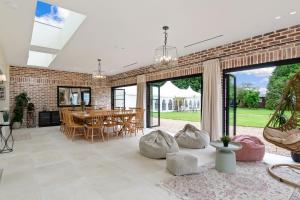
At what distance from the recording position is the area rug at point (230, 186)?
2.22 m

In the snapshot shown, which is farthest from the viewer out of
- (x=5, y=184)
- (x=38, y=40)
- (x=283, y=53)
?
(x=38, y=40)

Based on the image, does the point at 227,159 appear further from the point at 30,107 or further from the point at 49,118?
the point at 30,107

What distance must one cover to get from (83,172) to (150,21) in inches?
111

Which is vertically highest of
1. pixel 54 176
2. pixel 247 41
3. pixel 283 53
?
pixel 247 41

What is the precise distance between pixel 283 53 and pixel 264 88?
2.97 m

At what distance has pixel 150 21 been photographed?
334 cm

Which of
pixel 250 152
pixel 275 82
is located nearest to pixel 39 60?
pixel 250 152

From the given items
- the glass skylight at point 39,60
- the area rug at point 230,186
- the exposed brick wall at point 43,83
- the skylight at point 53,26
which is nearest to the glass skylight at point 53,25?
the skylight at point 53,26

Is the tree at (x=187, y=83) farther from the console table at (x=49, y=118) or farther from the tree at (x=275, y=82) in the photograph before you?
the console table at (x=49, y=118)

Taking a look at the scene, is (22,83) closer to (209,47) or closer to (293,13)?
(209,47)

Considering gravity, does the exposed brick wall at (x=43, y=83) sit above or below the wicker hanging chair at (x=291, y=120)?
above

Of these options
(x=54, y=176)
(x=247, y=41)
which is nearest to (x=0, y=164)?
(x=54, y=176)

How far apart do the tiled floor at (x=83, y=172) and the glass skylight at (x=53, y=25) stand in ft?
8.50

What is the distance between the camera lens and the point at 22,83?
759 cm
